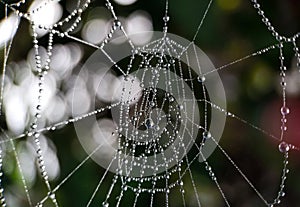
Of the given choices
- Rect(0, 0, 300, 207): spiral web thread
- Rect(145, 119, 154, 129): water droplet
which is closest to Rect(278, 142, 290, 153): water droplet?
Rect(0, 0, 300, 207): spiral web thread

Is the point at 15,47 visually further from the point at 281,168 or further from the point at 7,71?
the point at 281,168

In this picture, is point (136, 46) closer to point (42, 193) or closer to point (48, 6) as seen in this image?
point (48, 6)

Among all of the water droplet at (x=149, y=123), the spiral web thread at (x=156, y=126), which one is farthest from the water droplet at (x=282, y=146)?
the water droplet at (x=149, y=123)

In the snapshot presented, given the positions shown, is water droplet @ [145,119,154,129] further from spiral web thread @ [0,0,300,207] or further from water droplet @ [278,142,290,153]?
water droplet @ [278,142,290,153]

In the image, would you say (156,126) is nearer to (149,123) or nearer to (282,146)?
(149,123)

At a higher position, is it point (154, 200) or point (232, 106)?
point (232, 106)

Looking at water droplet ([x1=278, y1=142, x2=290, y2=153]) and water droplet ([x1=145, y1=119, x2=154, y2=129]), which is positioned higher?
water droplet ([x1=145, y1=119, x2=154, y2=129])

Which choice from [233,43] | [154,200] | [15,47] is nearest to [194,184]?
[154,200]

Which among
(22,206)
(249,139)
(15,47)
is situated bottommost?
(22,206)

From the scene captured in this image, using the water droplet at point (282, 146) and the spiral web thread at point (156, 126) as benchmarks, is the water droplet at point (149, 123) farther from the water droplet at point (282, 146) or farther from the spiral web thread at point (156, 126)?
the water droplet at point (282, 146)

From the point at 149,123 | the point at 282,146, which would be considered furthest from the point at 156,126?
the point at 282,146

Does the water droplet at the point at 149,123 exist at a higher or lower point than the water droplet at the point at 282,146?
higher
